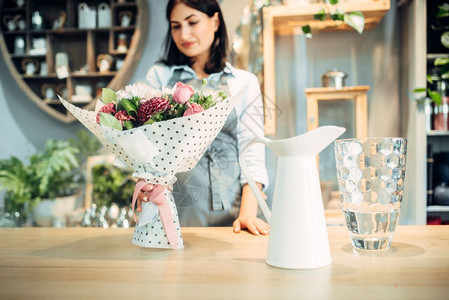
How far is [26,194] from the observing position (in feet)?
8.55

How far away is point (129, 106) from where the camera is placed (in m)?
0.78

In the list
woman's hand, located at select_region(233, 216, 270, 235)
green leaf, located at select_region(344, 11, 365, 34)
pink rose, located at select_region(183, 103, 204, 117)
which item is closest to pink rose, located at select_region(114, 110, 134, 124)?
pink rose, located at select_region(183, 103, 204, 117)

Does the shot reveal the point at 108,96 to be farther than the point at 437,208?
No

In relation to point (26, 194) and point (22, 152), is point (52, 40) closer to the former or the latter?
point (22, 152)

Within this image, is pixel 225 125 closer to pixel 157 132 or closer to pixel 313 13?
pixel 157 132

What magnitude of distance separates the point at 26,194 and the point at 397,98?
8.13 feet

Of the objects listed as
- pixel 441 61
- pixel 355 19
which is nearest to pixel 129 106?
pixel 355 19

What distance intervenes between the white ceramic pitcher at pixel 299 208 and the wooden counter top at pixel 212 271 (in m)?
0.02

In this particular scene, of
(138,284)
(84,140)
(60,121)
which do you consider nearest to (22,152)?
(60,121)

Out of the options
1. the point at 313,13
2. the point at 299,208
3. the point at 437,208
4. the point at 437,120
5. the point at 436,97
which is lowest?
the point at 437,208

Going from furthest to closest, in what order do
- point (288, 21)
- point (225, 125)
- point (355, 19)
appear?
point (288, 21)
point (355, 19)
point (225, 125)

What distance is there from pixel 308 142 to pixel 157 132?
273 mm

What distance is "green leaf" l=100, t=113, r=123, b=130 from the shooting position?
0.76 metres

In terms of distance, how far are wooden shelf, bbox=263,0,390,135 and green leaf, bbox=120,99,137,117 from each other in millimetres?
1778
